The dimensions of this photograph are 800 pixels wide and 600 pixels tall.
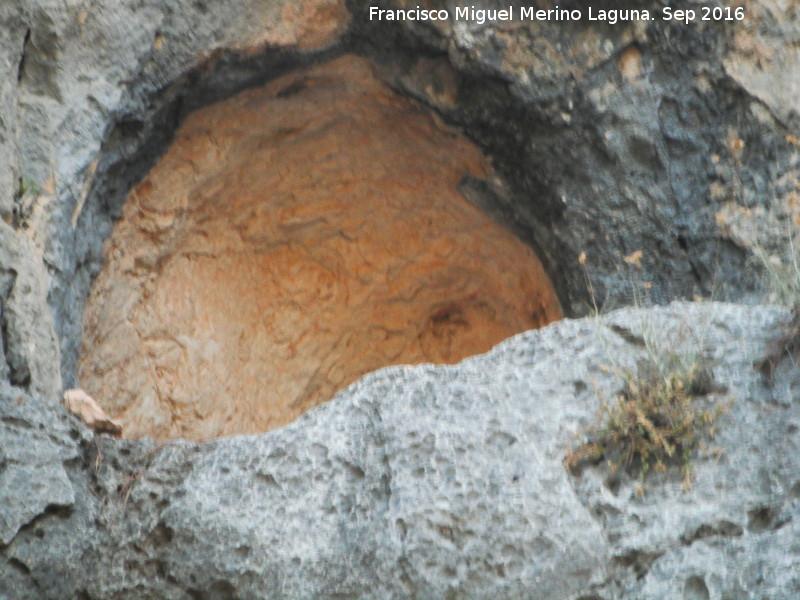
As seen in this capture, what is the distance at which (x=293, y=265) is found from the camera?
522 cm

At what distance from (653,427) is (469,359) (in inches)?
24.3

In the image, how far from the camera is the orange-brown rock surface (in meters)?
4.52

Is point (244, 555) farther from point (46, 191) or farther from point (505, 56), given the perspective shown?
point (505, 56)

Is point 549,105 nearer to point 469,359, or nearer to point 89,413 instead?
point 469,359

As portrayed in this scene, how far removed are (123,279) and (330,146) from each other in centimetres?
116

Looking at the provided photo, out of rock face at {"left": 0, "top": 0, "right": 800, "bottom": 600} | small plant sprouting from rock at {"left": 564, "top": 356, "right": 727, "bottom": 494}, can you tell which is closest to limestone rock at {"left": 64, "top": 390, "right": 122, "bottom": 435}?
rock face at {"left": 0, "top": 0, "right": 800, "bottom": 600}

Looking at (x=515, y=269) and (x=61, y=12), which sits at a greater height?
(x=61, y=12)

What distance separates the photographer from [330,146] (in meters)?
4.96

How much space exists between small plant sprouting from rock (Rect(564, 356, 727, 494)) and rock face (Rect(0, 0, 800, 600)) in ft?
0.15

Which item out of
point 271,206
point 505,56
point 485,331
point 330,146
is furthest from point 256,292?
point 505,56

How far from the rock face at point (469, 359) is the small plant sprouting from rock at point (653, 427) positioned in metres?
0.05

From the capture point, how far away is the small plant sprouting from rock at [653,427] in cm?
278

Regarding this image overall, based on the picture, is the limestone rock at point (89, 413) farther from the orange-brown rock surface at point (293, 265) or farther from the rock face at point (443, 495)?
the orange-brown rock surface at point (293, 265)

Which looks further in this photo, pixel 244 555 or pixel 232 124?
pixel 232 124
